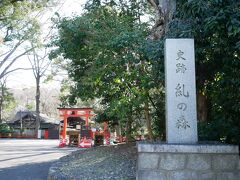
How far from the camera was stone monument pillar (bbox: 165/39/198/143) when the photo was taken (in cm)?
593

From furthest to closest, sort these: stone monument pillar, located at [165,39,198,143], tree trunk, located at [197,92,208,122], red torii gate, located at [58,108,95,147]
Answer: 1. red torii gate, located at [58,108,95,147]
2. tree trunk, located at [197,92,208,122]
3. stone monument pillar, located at [165,39,198,143]

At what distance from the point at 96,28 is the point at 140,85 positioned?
2254 millimetres

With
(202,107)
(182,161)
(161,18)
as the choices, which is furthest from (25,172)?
(182,161)

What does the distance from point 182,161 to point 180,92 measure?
1.17 m

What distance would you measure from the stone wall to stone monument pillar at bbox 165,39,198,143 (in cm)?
38

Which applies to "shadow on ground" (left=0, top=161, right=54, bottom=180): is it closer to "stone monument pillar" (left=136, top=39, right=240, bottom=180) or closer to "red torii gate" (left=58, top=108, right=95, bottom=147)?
"stone monument pillar" (left=136, top=39, right=240, bottom=180)

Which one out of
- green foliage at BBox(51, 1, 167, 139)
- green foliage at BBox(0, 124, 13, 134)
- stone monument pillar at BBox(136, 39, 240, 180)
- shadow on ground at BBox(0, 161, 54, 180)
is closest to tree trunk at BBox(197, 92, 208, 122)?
green foliage at BBox(51, 1, 167, 139)

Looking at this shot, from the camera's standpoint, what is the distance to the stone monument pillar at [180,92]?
19.5 feet

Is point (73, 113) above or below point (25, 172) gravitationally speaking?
above

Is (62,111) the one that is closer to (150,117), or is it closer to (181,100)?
(150,117)

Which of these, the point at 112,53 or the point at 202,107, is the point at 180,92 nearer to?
the point at 202,107

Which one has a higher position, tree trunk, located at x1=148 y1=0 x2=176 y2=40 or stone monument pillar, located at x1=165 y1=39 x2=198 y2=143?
tree trunk, located at x1=148 y1=0 x2=176 y2=40

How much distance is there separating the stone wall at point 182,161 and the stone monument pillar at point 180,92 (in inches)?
15.1

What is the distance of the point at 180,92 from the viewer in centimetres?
601
